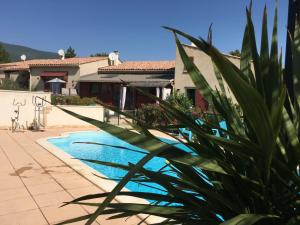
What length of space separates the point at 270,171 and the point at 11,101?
18208mm

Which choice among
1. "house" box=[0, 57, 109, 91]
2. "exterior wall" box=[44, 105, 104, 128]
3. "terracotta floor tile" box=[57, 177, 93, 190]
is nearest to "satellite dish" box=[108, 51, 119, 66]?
"house" box=[0, 57, 109, 91]

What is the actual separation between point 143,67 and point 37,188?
96.2ft

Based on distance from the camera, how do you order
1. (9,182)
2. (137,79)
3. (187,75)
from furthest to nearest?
1. (137,79)
2. (187,75)
3. (9,182)

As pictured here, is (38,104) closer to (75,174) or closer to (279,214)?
(75,174)

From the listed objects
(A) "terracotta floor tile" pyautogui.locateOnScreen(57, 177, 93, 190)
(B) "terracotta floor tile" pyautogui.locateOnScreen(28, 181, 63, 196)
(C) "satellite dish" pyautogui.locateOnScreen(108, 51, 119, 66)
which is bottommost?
(B) "terracotta floor tile" pyautogui.locateOnScreen(28, 181, 63, 196)

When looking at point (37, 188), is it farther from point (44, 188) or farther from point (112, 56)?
point (112, 56)

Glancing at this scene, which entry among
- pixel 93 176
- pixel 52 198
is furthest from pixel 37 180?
pixel 52 198

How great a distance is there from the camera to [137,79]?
33.6m

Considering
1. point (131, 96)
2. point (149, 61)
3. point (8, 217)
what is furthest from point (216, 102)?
point (149, 61)

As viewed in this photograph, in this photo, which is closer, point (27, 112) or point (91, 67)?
point (27, 112)

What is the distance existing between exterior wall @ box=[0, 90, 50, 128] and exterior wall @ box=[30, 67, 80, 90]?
61.3 ft

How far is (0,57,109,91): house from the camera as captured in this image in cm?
3769

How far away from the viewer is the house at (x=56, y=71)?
37.7 meters

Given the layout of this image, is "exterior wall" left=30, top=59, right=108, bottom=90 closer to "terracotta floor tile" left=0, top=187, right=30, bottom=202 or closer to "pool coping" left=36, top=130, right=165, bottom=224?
"pool coping" left=36, top=130, right=165, bottom=224
